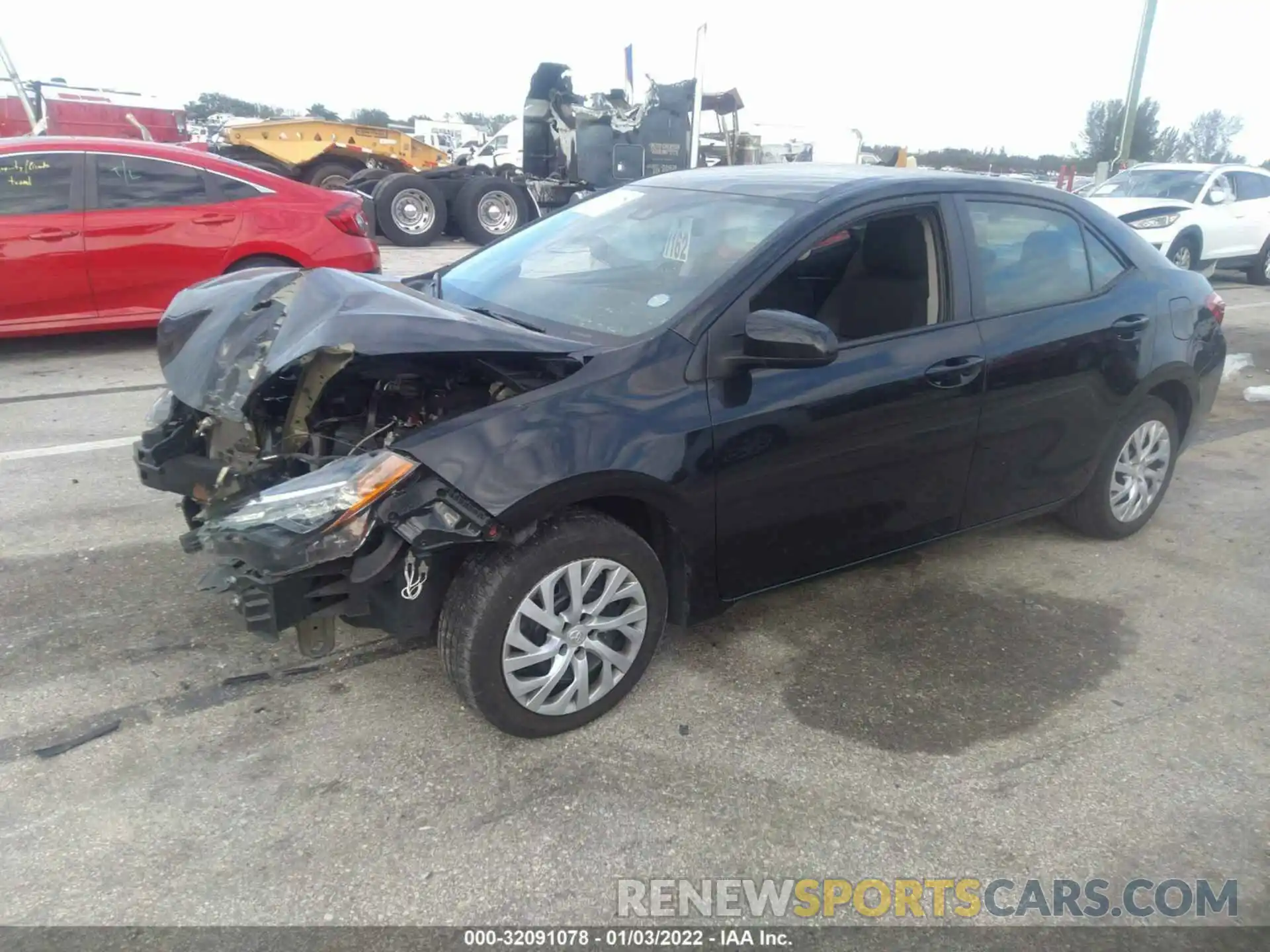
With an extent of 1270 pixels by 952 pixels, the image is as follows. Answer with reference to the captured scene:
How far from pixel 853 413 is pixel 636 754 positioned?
4.41 feet

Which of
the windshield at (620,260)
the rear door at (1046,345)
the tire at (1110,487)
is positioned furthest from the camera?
the tire at (1110,487)

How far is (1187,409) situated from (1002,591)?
1.45 metres

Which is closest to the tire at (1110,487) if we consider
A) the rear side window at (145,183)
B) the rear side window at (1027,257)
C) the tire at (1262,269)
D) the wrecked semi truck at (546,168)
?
the rear side window at (1027,257)

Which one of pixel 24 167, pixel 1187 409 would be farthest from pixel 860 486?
pixel 24 167

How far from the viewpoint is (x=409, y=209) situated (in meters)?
14.2

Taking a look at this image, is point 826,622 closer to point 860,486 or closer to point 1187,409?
point 860,486

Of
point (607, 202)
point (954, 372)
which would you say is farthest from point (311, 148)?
point (954, 372)

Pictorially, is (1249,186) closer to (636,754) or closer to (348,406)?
(636,754)

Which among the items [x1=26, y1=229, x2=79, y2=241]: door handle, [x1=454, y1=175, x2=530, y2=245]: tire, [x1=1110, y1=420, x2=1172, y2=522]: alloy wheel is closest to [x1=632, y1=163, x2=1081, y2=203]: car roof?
[x1=1110, y1=420, x2=1172, y2=522]: alloy wheel

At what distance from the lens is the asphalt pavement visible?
239 centimetres

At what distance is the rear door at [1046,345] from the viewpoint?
12.0 ft

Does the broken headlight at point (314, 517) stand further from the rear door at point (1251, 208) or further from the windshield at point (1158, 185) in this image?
the rear door at point (1251, 208)

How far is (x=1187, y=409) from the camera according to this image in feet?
15.0

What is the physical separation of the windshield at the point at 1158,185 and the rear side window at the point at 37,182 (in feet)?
43.6
